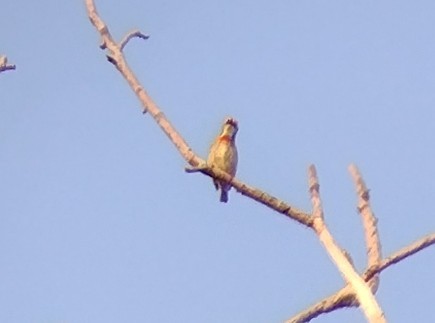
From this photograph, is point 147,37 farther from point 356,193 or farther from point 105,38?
point 356,193

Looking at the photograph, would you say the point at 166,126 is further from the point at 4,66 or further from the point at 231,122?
the point at 231,122

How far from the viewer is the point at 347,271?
8.85 ft

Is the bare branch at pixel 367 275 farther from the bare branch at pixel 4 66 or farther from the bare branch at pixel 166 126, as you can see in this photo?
the bare branch at pixel 4 66

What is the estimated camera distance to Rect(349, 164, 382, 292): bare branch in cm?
300

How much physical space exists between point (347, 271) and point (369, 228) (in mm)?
382

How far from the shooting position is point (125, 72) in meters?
3.36

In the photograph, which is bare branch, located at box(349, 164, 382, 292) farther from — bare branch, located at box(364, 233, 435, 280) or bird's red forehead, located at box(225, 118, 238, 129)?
bird's red forehead, located at box(225, 118, 238, 129)

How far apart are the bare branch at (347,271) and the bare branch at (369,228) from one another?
0.43 feet

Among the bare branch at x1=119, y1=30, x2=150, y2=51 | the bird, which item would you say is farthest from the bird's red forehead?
the bare branch at x1=119, y1=30, x2=150, y2=51

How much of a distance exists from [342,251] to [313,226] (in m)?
0.28

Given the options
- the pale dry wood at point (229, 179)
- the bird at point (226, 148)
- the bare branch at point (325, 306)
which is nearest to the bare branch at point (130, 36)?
the pale dry wood at point (229, 179)

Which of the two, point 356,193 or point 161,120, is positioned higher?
point 161,120

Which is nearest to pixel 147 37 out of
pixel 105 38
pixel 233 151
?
pixel 105 38

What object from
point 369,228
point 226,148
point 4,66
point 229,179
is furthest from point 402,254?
point 226,148
